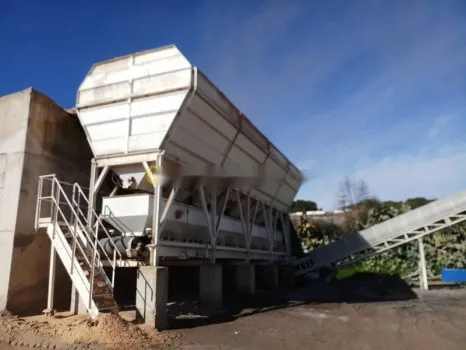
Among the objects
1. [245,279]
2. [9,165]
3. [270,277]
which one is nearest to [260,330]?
[245,279]

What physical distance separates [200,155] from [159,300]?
398 cm

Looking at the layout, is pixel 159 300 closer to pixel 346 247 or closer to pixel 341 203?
pixel 346 247

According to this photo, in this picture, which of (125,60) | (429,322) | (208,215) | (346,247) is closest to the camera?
(429,322)

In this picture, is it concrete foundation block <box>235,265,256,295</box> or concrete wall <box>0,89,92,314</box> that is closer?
concrete wall <box>0,89,92,314</box>

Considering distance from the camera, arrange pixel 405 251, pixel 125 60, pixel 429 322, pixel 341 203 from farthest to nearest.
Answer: pixel 341 203
pixel 405 251
pixel 125 60
pixel 429 322

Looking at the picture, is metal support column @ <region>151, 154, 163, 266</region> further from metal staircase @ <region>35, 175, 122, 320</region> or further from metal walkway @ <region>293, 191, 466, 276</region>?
metal walkway @ <region>293, 191, 466, 276</region>

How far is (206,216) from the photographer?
35.8 feet

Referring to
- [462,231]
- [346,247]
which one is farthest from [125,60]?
[462,231]

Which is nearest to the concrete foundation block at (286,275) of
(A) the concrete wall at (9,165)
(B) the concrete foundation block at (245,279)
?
(B) the concrete foundation block at (245,279)

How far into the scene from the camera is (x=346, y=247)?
61.8 feet

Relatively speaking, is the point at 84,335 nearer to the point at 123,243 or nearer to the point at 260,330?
the point at 123,243

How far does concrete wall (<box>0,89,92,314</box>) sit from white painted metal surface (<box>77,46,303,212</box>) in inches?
38.6

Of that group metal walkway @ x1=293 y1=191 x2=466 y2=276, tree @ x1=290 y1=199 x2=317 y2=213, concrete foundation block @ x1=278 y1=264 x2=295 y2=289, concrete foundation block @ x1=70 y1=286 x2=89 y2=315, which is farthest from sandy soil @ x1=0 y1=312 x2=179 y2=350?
tree @ x1=290 y1=199 x2=317 y2=213

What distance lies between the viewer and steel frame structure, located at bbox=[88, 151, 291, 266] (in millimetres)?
9109
